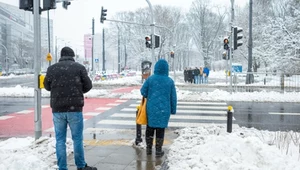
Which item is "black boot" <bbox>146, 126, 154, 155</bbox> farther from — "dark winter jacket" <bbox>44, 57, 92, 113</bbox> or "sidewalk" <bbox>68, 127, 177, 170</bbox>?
"dark winter jacket" <bbox>44, 57, 92, 113</bbox>

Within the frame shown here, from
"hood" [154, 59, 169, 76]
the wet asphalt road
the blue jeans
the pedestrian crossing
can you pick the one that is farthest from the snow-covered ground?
the pedestrian crossing

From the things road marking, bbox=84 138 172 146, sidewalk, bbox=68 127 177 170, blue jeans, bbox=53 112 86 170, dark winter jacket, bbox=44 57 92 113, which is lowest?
road marking, bbox=84 138 172 146

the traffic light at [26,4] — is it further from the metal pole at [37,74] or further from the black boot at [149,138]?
the black boot at [149,138]

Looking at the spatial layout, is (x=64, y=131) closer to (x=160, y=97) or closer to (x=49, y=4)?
(x=160, y=97)

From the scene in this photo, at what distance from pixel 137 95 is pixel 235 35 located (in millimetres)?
6648

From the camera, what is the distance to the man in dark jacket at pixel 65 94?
15.3 ft

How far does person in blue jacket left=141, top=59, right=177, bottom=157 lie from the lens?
577 cm

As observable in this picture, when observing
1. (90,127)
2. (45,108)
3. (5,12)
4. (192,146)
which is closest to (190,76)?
(45,108)

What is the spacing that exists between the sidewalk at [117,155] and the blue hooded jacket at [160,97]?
26.6 inches

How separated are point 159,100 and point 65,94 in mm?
1792

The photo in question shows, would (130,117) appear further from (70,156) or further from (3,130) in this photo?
(70,156)

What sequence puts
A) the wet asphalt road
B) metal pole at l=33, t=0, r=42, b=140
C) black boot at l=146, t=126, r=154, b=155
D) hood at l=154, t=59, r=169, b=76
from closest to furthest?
1. hood at l=154, t=59, r=169, b=76
2. black boot at l=146, t=126, r=154, b=155
3. metal pole at l=33, t=0, r=42, b=140
4. the wet asphalt road

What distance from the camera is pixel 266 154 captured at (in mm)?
5176

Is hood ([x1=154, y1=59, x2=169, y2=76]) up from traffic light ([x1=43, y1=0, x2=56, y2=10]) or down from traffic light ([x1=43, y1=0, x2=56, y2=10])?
down
